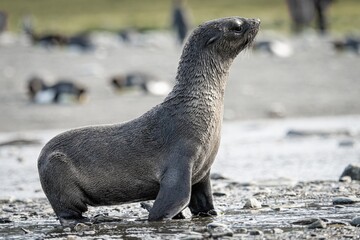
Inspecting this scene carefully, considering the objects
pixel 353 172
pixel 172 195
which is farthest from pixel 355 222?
pixel 353 172

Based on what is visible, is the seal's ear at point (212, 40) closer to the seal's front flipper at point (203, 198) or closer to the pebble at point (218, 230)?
the seal's front flipper at point (203, 198)

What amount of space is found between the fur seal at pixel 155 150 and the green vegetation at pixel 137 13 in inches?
1478

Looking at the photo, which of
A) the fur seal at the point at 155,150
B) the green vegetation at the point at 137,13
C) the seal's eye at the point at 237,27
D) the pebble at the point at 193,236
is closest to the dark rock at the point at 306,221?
the pebble at the point at 193,236

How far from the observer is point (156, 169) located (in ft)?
22.9

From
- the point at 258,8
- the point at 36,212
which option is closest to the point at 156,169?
the point at 36,212

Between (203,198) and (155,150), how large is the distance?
55cm

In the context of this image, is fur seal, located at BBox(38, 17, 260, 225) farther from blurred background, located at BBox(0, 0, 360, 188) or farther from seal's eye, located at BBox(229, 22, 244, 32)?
blurred background, located at BBox(0, 0, 360, 188)

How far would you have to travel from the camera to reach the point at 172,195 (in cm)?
668

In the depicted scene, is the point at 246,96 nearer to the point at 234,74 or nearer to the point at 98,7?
the point at 234,74

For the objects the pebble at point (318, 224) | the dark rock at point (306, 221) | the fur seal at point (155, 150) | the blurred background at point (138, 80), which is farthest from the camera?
the blurred background at point (138, 80)

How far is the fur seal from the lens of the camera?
6957 mm

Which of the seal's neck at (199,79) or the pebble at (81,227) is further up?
the seal's neck at (199,79)

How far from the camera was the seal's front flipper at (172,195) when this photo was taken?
21.7 ft

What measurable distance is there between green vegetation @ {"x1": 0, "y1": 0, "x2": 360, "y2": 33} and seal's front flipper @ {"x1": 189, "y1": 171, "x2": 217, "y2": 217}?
1485 inches
